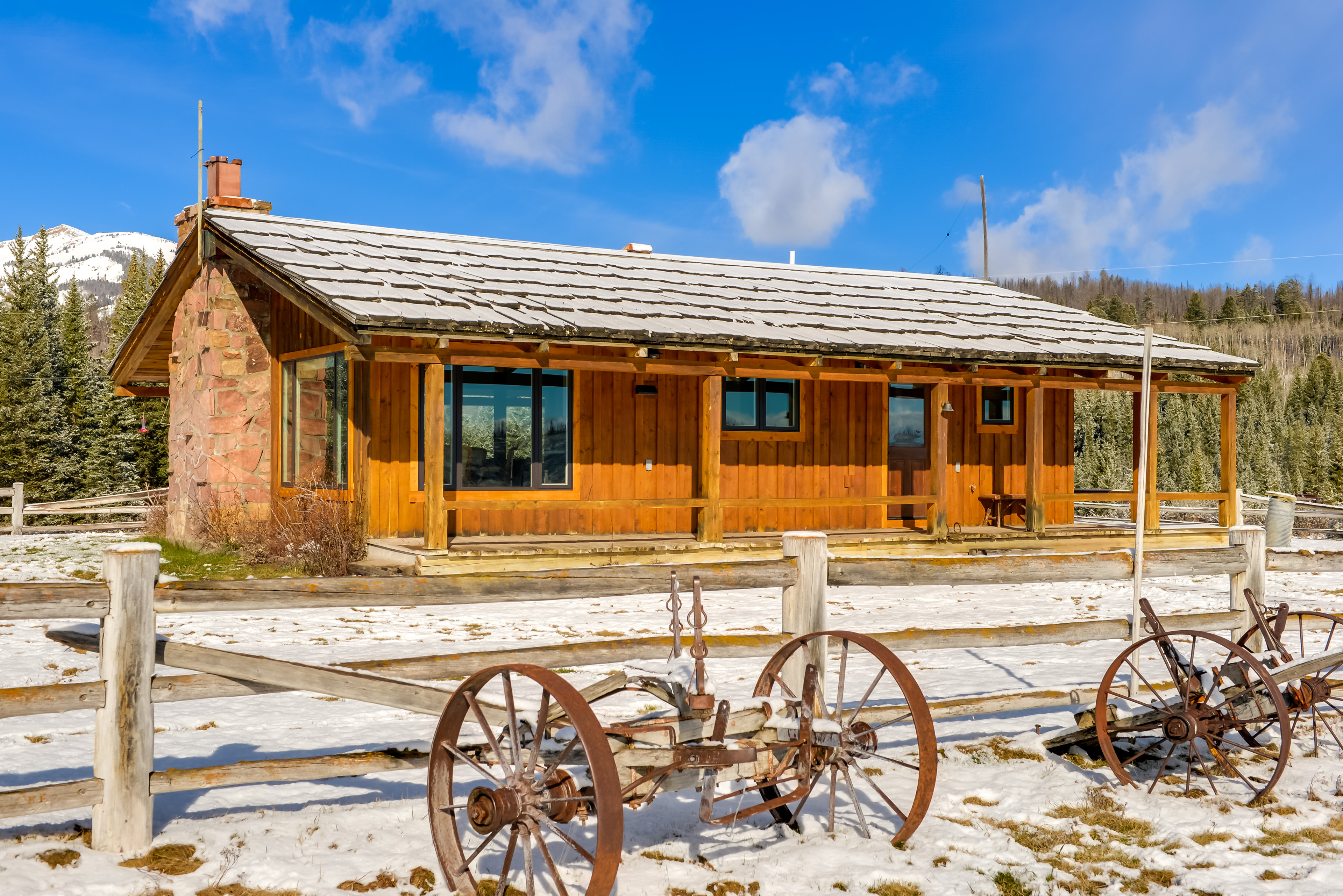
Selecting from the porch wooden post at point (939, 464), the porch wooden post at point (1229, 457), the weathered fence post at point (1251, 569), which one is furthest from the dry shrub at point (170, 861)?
the porch wooden post at point (1229, 457)

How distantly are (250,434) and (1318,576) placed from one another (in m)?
15.1

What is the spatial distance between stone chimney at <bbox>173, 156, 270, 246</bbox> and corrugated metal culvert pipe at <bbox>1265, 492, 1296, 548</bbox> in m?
17.1

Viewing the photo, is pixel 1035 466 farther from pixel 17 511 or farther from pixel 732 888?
pixel 17 511

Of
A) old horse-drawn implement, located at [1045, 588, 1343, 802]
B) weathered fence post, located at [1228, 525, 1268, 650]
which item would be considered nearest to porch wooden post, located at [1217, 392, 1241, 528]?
weathered fence post, located at [1228, 525, 1268, 650]

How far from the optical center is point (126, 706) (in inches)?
166

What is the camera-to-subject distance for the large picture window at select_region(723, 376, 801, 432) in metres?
15.0

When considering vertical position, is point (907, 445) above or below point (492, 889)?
above

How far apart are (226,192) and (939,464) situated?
1138 centimetres

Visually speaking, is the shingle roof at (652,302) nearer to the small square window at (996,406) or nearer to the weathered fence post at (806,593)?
the small square window at (996,406)

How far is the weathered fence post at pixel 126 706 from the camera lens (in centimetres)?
419

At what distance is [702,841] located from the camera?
4.63 metres

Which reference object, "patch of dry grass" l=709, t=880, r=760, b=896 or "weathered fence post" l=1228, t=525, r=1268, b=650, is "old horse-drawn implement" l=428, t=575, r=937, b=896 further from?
"weathered fence post" l=1228, t=525, r=1268, b=650

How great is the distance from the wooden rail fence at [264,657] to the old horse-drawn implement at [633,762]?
0.27 m

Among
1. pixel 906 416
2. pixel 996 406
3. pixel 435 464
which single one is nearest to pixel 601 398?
pixel 435 464
